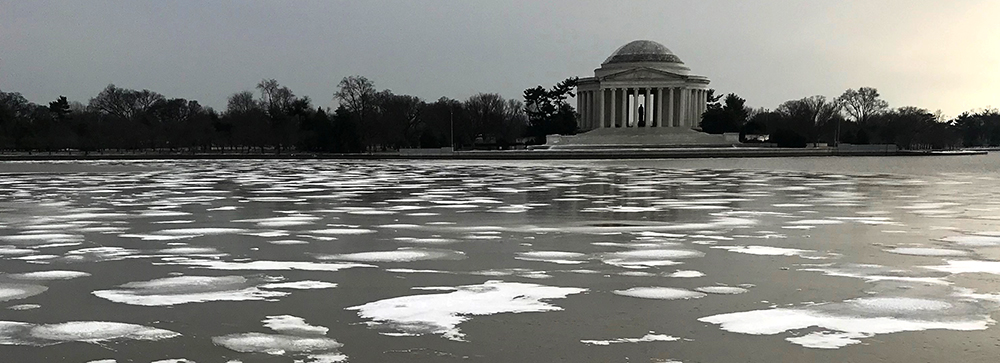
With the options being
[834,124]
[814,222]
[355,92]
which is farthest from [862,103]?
[814,222]

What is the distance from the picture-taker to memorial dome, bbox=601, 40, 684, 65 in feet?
383

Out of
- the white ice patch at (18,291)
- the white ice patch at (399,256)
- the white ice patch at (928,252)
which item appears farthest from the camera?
the white ice patch at (928,252)

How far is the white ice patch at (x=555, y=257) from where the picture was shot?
440 inches

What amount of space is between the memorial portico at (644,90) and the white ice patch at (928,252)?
98.3 meters

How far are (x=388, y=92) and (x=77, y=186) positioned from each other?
310 feet

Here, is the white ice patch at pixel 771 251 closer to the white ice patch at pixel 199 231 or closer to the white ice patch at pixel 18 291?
the white ice patch at pixel 199 231

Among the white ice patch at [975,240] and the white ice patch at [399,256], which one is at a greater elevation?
the white ice patch at [399,256]

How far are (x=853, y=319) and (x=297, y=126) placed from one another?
3808 inches

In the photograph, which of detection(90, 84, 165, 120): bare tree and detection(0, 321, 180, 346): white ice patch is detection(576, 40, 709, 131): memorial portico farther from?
detection(0, 321, 180, 346): white ice patch

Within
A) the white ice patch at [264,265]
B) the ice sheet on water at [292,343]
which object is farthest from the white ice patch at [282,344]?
the white ice patch at [264,265]

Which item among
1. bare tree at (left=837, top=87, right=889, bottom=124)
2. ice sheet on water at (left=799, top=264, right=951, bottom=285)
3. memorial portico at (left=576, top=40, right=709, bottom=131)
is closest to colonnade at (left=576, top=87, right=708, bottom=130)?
memorial portico at (left=576, top=40, right=709, bottom=131)

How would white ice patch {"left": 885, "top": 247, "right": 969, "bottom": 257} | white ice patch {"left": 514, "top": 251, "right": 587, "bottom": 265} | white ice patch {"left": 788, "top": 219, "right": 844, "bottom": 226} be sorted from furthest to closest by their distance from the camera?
white ice patch {"left": 788, "top": 219, "right": 844, "bottom": 226} → white ice patch {"left": 885, "top": 247, "right": 969, "bottom": 257} → white ice patch {"left": 514, "top": 251, "right": 587, "bottom": 265}

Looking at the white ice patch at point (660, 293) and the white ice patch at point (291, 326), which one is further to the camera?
the white ice patch at point (660, 293)

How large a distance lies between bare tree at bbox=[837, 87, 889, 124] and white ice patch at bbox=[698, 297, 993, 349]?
498 ft
